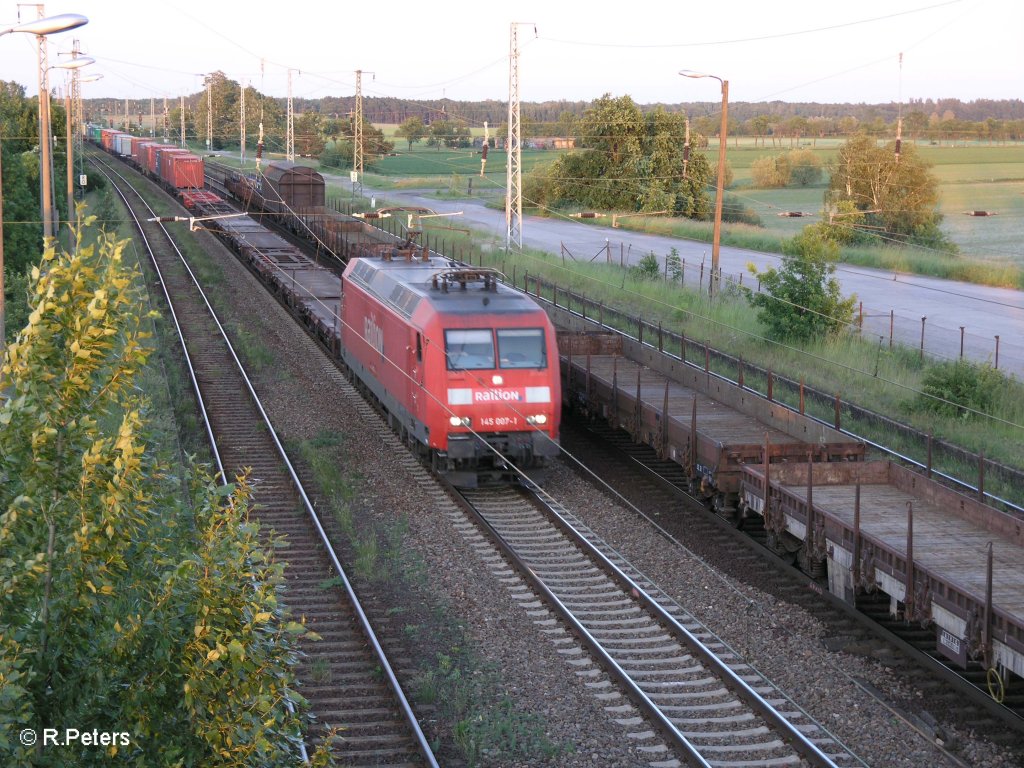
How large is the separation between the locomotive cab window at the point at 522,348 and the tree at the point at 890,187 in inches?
1756

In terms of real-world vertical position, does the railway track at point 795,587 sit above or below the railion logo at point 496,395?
below

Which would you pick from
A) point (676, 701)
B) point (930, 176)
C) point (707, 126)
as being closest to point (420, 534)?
point (676, 701)

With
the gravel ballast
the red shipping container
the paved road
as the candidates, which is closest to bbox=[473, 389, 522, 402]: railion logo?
the gravel ballast

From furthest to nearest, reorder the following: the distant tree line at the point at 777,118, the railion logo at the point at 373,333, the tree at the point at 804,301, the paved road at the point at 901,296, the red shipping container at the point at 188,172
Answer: the distant tree line at the point at 777,118
the red shipping container at the point at 188,172
the paved road at the point at 901,296
the tree at the point at 804,301
the railion logo at the point at 373,333

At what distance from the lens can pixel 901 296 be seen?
40.6 metres

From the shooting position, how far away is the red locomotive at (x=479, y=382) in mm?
17281

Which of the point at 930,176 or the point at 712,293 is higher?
the point at 930,176

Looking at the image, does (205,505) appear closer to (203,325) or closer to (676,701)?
(676,701)

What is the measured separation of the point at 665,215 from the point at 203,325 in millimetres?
41154

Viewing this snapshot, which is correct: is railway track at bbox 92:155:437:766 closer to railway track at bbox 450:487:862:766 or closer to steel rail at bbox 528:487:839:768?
railway track at bbox 450:487:862:766

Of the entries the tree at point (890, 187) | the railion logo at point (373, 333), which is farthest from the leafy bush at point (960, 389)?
the tree at point (890, 187)

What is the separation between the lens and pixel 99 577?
5387mm

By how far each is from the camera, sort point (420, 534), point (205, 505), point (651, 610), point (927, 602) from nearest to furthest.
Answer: point (205, 505), point (927, 602), point (651, 610), point (420, 534)

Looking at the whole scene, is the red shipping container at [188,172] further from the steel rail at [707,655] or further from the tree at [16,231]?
the steel rail at [707,655]
